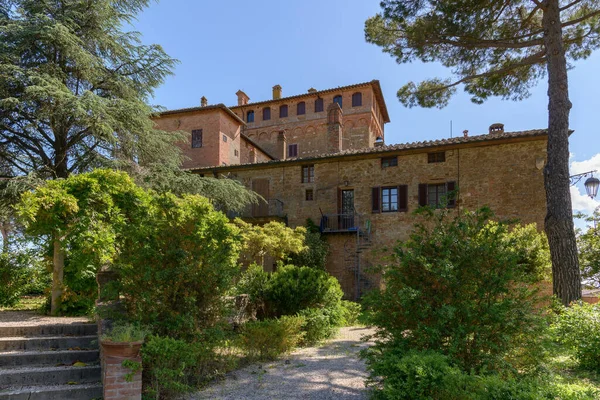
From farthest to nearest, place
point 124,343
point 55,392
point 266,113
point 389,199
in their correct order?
1. point 266,113
2. point 389,199
3. point 55,392
4. point 124,343

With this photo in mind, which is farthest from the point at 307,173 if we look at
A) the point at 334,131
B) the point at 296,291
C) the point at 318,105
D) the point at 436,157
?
the point at 318,105

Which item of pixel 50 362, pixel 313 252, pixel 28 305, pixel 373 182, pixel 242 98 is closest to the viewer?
pixel 50 362

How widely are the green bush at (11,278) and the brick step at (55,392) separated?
221 inches

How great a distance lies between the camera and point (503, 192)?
1543cm

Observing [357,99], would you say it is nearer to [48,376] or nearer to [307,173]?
[307,173]

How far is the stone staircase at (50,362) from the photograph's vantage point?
4.41m

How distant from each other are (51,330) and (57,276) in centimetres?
227

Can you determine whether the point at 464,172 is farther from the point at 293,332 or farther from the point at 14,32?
the point at 14,32

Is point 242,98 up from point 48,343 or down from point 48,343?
up

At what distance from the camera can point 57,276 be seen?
7.70 m

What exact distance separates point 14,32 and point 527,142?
702 inches

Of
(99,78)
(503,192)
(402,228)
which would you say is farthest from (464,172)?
(99,78)

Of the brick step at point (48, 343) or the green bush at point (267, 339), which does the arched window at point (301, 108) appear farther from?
the brick step at point (48, 343)

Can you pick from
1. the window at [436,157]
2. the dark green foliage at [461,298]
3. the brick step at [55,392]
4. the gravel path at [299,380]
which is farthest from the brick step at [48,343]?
the window at [436,157]
